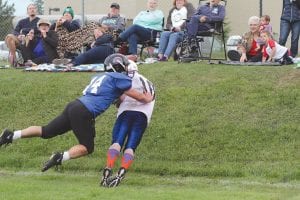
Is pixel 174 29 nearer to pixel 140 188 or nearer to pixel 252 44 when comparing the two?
pixel 252 44

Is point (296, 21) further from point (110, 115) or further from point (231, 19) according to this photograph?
point (231, 19)

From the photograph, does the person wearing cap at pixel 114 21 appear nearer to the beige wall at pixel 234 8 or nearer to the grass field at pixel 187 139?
the grass field at pixel 187 139

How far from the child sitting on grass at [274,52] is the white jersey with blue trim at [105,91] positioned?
18.5 feet

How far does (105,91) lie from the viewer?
30.5 feet

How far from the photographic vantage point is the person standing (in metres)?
15.3

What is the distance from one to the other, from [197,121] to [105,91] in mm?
2900

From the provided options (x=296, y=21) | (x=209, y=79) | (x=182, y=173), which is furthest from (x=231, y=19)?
(x=182, y=173)

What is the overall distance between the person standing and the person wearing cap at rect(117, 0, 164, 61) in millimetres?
2847

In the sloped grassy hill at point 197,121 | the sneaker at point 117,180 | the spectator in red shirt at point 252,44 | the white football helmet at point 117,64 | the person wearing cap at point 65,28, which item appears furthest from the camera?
the person wearing cap at point 65,28

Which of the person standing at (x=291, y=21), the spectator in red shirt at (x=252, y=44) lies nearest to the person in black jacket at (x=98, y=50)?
the spectator in red shirt at (x=252, y=44)

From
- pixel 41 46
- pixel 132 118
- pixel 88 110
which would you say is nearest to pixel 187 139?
pixel 132 118

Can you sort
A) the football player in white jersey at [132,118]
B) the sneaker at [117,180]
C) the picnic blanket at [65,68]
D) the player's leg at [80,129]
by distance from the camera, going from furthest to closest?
1. the picnic blanket at [65,68]
2. the football player in white jersey at [132,118]
3. the player's leg at [80,129]
4. the sneaker at [117,180]

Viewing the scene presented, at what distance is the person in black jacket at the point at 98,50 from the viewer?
15.1 meters

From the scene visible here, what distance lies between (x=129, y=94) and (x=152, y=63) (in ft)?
19.8
